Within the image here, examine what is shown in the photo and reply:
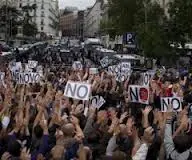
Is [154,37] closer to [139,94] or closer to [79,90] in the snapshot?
[139,94]

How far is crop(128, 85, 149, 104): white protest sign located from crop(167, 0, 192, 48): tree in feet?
91.9

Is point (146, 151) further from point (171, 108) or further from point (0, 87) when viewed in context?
point (0, 87)

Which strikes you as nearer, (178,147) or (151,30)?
(178,147)

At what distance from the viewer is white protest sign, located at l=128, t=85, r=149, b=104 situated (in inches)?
465

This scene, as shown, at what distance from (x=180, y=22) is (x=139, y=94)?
2898cm

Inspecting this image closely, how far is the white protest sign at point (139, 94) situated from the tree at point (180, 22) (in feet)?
91.9

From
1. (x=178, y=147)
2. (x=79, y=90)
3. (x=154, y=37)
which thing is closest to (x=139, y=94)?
(x=79, y=90)

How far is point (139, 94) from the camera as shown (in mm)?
11898

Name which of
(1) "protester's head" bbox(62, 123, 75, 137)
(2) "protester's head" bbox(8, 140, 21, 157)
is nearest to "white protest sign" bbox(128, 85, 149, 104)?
(1) "protester's head" bbox(62, 123, 75, 137)

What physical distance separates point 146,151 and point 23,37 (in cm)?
11277

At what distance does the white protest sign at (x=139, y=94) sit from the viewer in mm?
11805

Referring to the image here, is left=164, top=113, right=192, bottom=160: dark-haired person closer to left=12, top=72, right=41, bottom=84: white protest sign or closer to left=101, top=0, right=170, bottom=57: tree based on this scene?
left=12, top=72, right=41, bottom=84: white protest sign

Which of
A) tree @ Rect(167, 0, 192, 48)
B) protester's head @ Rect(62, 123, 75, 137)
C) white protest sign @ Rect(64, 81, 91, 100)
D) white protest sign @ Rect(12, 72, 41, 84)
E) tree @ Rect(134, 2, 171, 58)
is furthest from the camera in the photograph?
tree @ Rect(134, 2, 171, 58)

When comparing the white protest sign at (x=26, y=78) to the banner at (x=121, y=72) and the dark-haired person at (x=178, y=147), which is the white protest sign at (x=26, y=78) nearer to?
the banner at (x=121, y=72)
